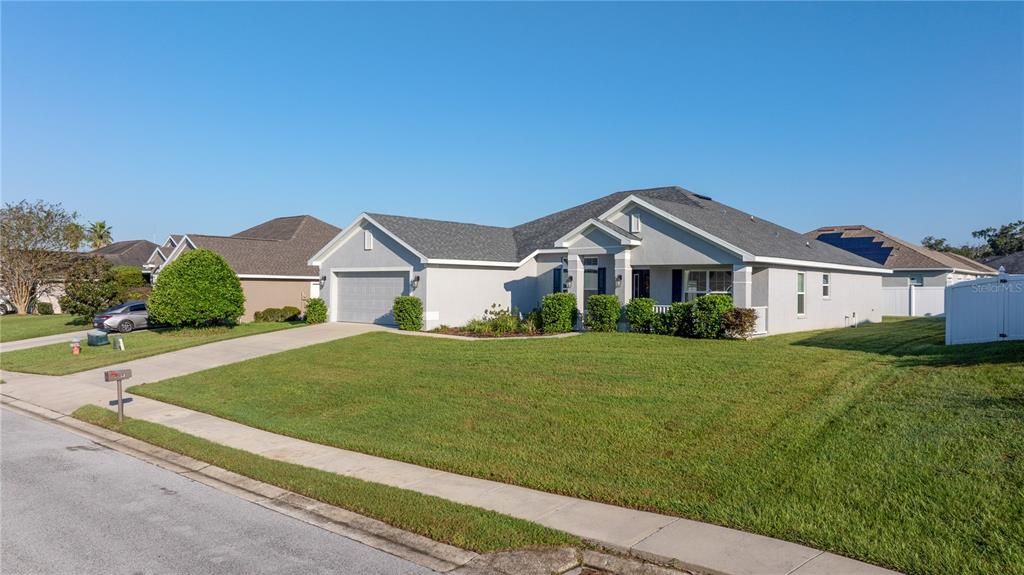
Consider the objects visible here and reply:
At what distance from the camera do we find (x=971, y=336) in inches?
666

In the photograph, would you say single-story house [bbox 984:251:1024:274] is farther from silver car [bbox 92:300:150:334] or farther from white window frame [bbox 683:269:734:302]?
silver car [bbox 92:300:150:334]

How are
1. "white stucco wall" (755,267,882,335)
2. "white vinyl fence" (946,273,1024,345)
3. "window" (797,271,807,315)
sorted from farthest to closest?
"window" (797,271,807,315)
"white stucco wall" (755,267,882,335)
"white vinyl fence" (946,273,1024,345)

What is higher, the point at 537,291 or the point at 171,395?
the point at 537,291

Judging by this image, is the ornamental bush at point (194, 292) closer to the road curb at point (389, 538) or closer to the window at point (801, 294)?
the road curb at point (389, 538)

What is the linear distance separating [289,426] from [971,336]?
16.2 metres

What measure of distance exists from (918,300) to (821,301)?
45.2ft

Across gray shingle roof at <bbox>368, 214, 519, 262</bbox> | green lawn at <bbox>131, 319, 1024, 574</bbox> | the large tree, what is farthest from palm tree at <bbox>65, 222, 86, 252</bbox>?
green lawn at <bbox>131, 319, 1024, 574</bbox>

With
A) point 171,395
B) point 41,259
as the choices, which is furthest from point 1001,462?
point 41,259

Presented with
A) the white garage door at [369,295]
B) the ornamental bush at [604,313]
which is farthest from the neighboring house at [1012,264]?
the white garage door at [369,295]

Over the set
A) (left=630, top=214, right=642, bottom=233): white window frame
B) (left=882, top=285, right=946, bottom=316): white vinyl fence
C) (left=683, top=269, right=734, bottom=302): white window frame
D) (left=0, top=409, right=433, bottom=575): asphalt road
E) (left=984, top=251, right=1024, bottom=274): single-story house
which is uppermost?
(left=630, top=214, right=642, bottom=233): white window frame

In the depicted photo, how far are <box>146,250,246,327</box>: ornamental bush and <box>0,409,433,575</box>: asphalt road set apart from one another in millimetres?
18692

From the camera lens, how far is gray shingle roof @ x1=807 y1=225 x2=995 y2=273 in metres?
37.0

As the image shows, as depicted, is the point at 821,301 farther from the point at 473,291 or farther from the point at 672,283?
the point at 473,291

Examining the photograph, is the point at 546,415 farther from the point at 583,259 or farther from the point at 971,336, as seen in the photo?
the point at 583,259
